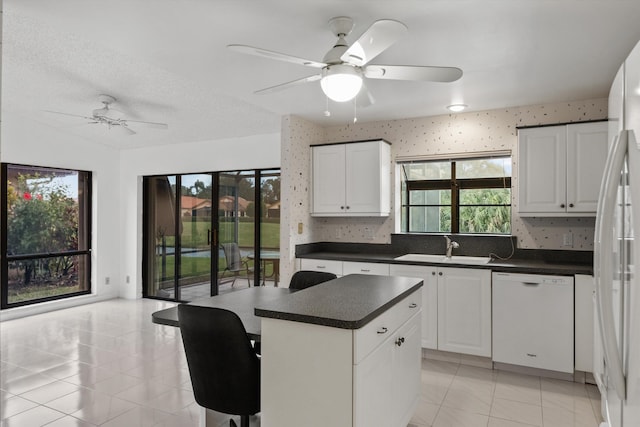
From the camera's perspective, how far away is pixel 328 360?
1674mm

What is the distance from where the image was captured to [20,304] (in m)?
5.43

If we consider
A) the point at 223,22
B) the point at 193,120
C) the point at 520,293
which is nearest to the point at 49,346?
the point at 193,120

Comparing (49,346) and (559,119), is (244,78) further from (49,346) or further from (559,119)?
(49,346)

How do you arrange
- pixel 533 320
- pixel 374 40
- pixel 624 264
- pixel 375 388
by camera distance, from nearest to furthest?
pixel 624 264 → pixel 375 388 → pixel 374 40 → pixel 533 320

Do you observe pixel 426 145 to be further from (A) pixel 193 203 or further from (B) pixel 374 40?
(A) pixel 193 203

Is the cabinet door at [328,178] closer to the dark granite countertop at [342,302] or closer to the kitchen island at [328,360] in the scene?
the dark granite countertop at [342,302]

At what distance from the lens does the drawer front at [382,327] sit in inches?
65.4

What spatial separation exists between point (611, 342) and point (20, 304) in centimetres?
644

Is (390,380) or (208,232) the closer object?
(390,380)

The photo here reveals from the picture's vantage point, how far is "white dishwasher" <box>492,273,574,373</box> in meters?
3.28

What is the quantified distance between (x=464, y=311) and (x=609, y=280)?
7.33 ft

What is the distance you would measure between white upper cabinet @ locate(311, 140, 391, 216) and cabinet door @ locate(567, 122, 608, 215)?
172cm

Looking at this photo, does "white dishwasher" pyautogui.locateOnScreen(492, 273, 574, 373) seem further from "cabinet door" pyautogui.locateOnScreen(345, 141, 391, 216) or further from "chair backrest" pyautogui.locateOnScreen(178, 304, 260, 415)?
"chair backrest" pyautogui.locateOnScreen(178, 304, 260, 415)

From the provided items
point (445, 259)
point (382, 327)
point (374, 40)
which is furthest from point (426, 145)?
point (382, 327)
